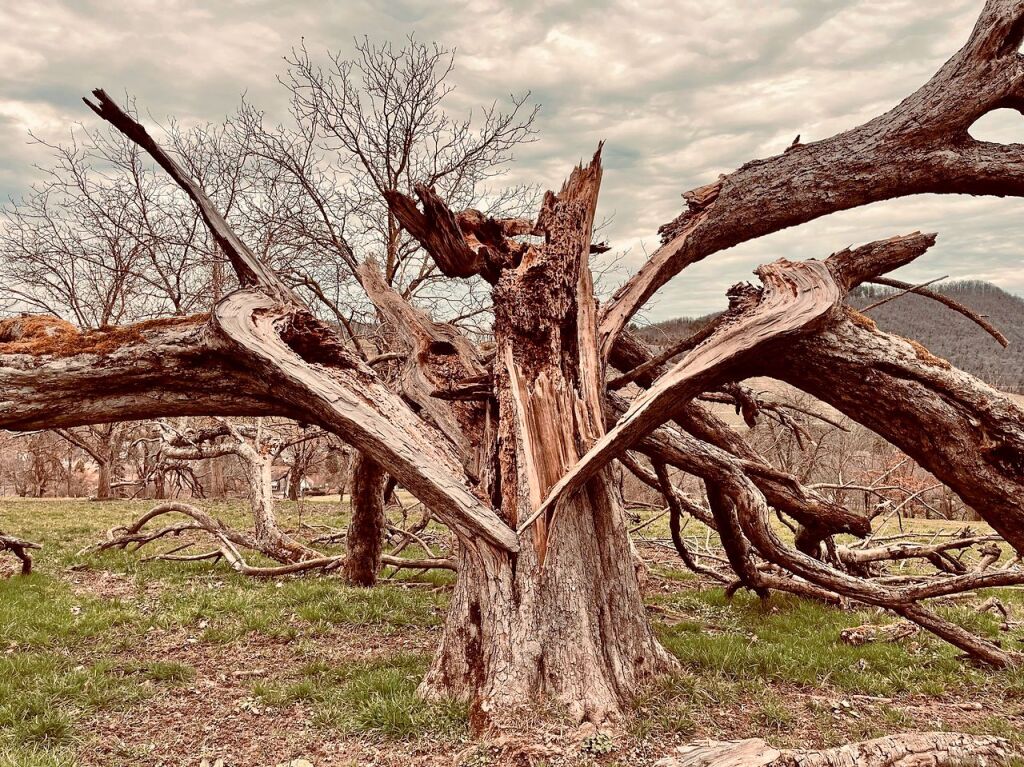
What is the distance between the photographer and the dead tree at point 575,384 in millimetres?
4000

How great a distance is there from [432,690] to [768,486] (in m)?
3.81

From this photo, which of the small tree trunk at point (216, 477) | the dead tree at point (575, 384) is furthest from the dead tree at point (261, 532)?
the small tree trunk at point (216, 477)

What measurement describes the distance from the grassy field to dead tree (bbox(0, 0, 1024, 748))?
13.3 inches

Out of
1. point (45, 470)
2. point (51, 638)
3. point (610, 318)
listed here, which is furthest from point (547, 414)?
point (45, 470)

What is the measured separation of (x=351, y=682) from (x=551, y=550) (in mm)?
1791

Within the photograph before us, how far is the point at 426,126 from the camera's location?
45.9ft

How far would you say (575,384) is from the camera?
4770 millimetres

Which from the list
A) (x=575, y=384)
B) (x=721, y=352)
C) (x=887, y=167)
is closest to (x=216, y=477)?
(x=575, y=384)

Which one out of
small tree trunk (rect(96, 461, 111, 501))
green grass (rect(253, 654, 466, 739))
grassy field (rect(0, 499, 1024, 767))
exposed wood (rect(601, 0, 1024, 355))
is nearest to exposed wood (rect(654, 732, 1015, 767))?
grassy field (rect(0, 499, 1024, 767))

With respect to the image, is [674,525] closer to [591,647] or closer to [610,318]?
[610,318]

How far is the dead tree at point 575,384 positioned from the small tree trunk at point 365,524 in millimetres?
2268

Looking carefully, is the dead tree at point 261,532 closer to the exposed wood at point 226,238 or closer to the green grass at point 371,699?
the green grass at point 371,699

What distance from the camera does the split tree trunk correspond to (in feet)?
12.7

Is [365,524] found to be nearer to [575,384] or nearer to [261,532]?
[261,532]
